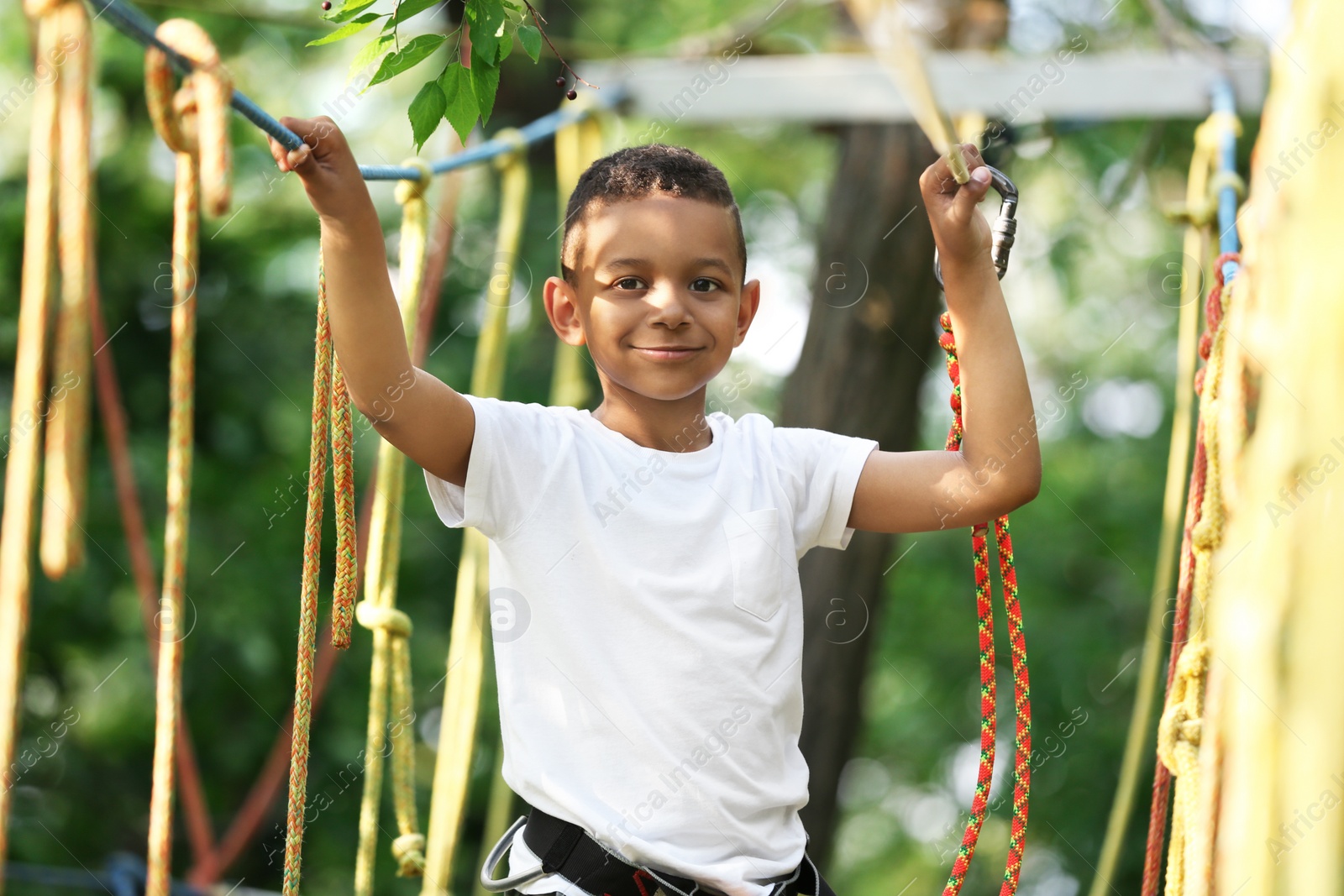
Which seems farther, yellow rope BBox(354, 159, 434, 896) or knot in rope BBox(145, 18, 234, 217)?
yellow rope BBox(354, 159, 434, 896)

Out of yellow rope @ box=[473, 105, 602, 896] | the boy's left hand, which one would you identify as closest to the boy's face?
the boy's left hand

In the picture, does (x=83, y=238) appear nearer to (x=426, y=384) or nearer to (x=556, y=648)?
(x=426, y=384)

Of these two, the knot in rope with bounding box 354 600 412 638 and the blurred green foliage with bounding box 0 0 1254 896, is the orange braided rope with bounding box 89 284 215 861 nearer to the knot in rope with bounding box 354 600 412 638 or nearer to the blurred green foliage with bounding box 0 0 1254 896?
the blurred green foliage with bounding box 0 0 1254 896

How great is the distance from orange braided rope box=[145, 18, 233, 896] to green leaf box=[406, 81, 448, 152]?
0.19 m

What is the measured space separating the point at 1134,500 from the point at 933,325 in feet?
8.21

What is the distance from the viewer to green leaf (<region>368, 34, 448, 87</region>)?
3.67ft

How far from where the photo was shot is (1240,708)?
1.90 feet

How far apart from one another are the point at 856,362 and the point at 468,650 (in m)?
1.38

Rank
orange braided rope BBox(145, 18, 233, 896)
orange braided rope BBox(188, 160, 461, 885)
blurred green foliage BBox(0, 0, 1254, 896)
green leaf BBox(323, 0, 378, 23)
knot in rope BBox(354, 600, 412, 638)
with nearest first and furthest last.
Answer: green leaf BBox(323, 0, 378, 23)
orange braided rope BBox(145, 18, 233, 896)
knot in rope BBox(354, 600, 412, 638)
orange braided rope BBox(188, 160, 461, 885)
blurred green foliage BBox(0, 0, 1254, 896)

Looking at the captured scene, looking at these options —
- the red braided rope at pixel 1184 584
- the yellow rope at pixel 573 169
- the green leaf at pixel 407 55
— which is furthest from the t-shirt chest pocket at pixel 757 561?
the yellow rope at pixel 573 169

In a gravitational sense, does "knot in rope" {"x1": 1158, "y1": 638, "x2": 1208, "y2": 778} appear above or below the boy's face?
below

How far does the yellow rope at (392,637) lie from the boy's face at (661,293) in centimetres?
37

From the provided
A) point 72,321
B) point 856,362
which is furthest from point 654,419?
point 856,362

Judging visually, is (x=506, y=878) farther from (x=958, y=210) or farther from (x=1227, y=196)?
(x=1227, y=196)
